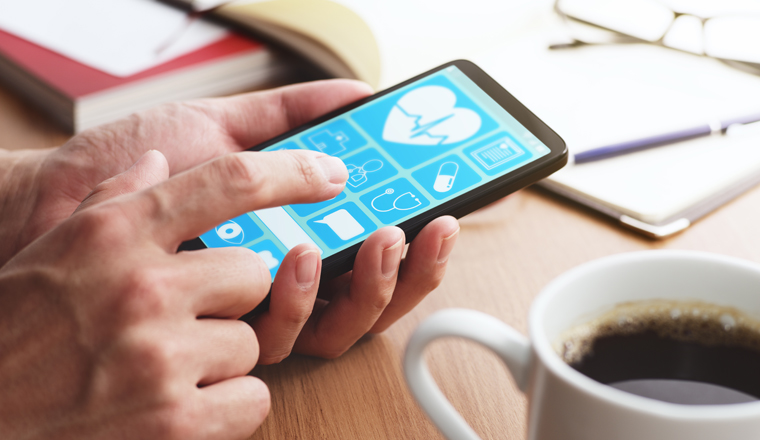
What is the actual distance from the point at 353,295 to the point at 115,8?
573 mm

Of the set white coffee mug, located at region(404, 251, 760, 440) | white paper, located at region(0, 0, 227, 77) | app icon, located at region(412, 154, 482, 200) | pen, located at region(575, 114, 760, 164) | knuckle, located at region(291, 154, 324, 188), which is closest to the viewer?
white coffee mug, located at region(404, 251, 760, 440)

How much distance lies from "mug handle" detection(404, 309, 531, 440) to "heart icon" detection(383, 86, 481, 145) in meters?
0.23

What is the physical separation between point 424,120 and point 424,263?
0.14 metres

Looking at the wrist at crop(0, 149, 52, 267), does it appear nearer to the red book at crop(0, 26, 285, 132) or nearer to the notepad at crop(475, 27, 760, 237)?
the red book at crop(0, 26, 285, 132)

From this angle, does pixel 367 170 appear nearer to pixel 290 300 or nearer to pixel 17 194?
pixel 290 300

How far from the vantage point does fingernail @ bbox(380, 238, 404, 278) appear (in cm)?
38

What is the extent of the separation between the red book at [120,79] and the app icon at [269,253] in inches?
11.7

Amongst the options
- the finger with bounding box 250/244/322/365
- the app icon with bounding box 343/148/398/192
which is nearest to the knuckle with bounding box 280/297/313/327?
the finger with bounding box 250/244/322/365

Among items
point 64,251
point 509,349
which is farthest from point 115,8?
point 509,349

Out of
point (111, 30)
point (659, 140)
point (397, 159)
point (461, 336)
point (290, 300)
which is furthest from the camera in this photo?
point (111, 30)

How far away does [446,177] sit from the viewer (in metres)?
0.45

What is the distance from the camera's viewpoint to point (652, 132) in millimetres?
588

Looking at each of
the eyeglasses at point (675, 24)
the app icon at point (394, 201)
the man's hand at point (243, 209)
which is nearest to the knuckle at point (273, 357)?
the man's hand at point (243, 209)

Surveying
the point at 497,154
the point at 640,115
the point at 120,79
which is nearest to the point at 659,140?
the point at 640,115
